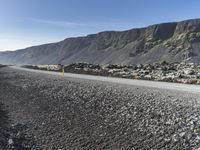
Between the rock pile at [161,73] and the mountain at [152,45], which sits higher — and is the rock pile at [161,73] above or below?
below

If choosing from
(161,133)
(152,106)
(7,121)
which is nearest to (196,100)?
(152,106)

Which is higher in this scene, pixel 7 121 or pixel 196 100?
pixel 196 100

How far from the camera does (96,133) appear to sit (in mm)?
12656

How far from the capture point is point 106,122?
13.5 metres

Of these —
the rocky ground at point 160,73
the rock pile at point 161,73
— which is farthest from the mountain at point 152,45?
the rock pile at point 161,73

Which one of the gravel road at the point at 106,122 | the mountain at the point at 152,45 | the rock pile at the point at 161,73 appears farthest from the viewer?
the mountain at the point at 152,45

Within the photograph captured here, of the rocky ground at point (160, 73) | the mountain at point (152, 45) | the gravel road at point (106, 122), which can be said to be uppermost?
the mountain at point (152, 45)

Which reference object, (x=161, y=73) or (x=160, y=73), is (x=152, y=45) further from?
(x=160, y=73)

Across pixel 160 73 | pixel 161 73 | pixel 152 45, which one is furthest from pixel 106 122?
pixel 152 45

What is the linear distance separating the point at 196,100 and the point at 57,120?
20.4 ft

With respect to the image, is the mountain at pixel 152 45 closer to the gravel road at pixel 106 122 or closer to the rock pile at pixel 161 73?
the rock pile at pixel 161 73

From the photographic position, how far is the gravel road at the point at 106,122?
1109 centimetres

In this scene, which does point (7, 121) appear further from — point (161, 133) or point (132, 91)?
point (161, 133)

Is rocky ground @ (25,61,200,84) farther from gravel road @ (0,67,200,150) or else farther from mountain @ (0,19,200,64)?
mountain @ (0,19,200,64)
